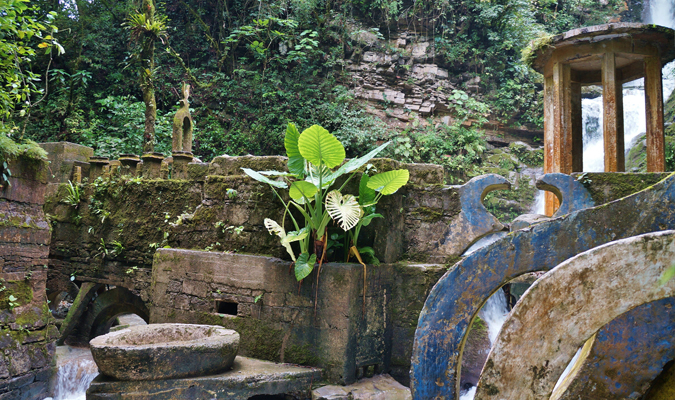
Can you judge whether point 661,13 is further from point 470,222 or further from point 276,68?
point 470,222

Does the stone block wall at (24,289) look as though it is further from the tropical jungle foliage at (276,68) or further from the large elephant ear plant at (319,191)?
the tropical jungle foliage at (276,68)

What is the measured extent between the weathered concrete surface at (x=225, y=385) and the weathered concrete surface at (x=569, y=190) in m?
2.91

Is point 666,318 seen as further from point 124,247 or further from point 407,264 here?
point 124,247

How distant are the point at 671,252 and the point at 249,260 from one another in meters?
4.05

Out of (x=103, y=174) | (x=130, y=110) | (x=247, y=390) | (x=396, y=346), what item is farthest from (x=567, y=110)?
(x=130, y=110)

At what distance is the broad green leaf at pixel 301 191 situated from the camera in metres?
4.54

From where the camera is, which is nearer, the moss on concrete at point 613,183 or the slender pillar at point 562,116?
the moss on concrete at point 613,183

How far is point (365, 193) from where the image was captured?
4.69 m

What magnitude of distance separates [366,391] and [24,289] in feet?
14.6

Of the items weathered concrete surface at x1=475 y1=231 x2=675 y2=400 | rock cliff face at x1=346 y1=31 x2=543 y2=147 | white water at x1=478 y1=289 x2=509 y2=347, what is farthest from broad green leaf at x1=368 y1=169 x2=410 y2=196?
rock cliff face at x1=346 y1=31 x2=543 y2=147

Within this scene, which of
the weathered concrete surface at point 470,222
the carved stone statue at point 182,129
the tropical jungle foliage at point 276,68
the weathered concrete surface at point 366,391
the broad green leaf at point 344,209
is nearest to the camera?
the weathered concrete surface at point 366,391

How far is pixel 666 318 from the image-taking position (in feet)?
8.59

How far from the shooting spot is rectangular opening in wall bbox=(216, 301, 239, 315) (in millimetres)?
5316

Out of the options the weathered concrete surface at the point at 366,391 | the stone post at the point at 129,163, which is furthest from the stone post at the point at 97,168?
the weathered concrete surface at the point at 366,391
